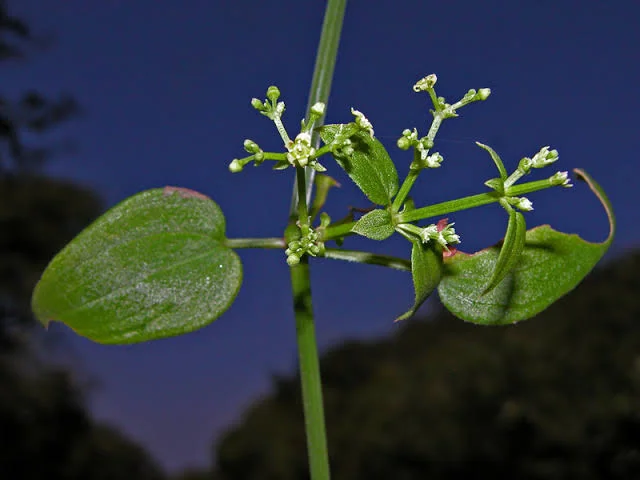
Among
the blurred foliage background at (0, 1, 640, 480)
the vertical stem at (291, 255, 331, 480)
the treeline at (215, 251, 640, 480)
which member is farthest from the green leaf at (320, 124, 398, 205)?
the treeline at (215, 251, 640, 480)

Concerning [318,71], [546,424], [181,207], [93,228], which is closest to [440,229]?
[318,71]

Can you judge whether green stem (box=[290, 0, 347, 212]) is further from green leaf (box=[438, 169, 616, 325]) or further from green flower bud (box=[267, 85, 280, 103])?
green leaf (box=[438, 169, 616, 325])

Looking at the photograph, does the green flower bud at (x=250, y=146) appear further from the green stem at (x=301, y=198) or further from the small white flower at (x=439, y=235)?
the small white flower at (x=439, y=235)

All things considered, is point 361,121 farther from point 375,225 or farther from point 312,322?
point 312,322

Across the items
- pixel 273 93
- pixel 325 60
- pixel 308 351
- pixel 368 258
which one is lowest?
pixel 308 351

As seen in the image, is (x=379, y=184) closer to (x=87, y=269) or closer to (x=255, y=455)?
(x=87, y=269)

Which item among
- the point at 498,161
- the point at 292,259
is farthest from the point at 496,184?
the point at 292,259
